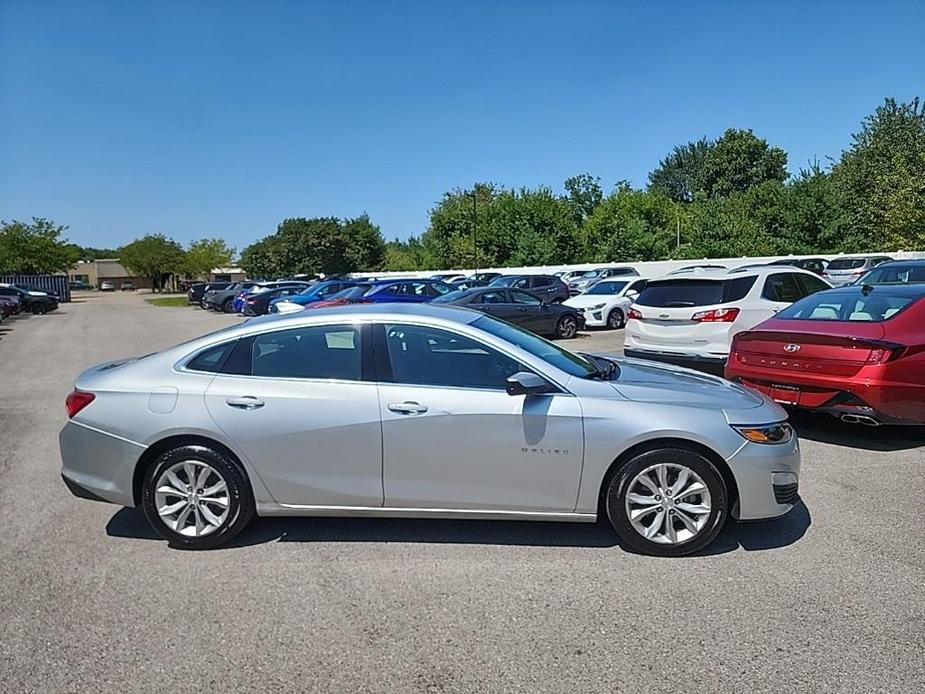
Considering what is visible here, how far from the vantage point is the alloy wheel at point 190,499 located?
434cm

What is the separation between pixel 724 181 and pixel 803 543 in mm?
72350

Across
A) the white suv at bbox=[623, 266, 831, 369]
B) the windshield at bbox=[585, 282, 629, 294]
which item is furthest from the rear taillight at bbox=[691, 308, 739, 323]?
the windshield at bbox=[585, 282, 629, 294]

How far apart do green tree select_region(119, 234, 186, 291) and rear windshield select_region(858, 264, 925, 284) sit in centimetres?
8293

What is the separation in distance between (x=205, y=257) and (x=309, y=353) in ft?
316

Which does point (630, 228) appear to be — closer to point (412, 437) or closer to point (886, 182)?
point (886, 182)

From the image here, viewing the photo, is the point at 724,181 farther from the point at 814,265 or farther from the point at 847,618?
the point at 847,618

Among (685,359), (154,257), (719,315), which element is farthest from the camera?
(154,257)

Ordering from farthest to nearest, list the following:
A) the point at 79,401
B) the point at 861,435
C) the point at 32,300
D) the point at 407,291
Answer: the point at 32,300, the point at 407,291, the point at 861,435, the point at 79,401

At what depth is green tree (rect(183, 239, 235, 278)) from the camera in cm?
9019

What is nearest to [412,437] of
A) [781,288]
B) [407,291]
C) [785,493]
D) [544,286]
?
[785,493]

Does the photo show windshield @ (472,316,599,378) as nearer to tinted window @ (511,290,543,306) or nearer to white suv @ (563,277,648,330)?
tinted window @ (511,290,543,306)

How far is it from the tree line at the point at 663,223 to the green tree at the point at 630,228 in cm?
9

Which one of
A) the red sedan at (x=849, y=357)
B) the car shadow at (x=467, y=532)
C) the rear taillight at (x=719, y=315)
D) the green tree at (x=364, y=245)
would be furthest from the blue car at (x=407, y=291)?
the green tree at (x=364, y=245)

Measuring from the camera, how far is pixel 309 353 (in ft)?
14.7
